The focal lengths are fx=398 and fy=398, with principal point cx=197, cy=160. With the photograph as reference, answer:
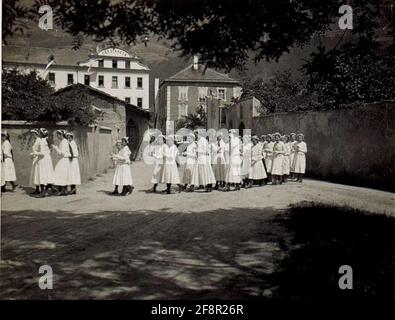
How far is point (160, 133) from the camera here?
8.95m

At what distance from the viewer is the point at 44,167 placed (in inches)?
340

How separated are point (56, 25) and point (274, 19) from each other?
2.71m

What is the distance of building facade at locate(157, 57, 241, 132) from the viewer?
6090 mm

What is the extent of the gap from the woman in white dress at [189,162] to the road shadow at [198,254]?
4726 mm

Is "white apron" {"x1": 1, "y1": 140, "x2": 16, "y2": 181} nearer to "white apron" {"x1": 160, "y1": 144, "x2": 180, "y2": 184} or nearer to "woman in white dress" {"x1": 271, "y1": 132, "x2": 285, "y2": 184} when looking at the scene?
"white apron" {"x1": 160, "y1": 144, "x2": 180, "y2": 184}

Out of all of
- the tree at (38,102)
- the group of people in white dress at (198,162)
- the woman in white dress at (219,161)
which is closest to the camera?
the tree at (38,102)

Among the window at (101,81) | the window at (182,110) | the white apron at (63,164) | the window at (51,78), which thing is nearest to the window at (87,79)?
the window at (101,81)

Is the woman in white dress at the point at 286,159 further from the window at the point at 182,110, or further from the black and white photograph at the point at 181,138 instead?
the window at the point at 182,110

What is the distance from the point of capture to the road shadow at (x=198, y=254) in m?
4.14

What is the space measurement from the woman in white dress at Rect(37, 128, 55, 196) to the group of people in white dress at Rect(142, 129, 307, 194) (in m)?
2.88

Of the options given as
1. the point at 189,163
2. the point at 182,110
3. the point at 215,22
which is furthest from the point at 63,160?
the point at 215,22

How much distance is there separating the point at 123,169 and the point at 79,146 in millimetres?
1954

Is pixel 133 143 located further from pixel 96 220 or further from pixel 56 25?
pixel 56 25
